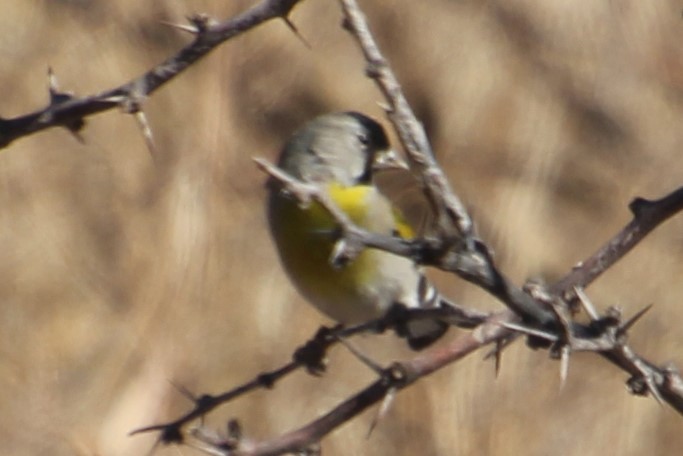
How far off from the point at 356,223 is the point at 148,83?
1279mm

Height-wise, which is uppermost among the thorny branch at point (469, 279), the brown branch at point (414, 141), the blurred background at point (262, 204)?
the brown branch at point (414, 141)

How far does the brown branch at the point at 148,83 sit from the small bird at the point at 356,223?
1.12 meters

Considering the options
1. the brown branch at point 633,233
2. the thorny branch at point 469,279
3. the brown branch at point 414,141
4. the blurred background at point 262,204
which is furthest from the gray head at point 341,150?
the brown branch at point 414,141

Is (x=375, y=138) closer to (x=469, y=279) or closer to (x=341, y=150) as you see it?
(x=341, y=150)

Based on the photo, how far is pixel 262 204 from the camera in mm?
4730

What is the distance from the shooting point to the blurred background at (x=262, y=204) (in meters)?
4.73

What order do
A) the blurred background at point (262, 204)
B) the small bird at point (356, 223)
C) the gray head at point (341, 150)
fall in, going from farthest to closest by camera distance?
the blurred background at point (262, 204) → the gray head at point (341, 150) → the small bird at point (356, 223)

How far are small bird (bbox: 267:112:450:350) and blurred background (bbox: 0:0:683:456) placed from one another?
42.4 inches

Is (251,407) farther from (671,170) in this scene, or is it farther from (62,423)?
(671,170)

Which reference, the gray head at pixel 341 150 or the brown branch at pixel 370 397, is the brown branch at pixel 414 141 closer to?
the brown branch at pixel 370 397

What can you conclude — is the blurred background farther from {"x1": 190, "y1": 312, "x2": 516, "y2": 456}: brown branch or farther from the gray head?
{"x1": 190, "y1": 312, "x2": 516, "y2": 456}: brown branch

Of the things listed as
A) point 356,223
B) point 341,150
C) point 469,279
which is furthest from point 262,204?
point 469,279

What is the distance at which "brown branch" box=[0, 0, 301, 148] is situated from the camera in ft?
6.92

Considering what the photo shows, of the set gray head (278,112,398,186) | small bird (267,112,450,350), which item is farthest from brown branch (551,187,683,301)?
gray head (278,112,398,186)
